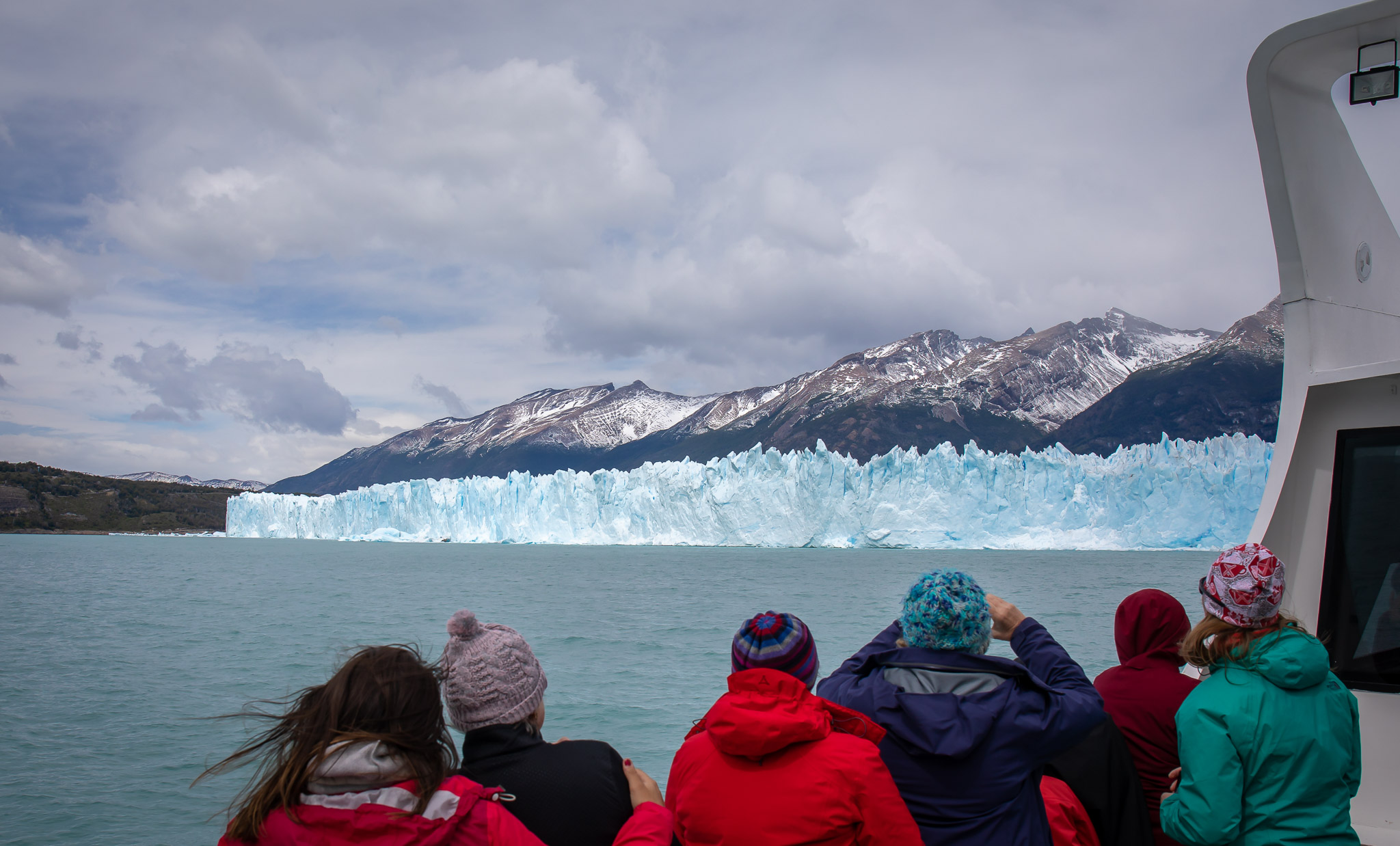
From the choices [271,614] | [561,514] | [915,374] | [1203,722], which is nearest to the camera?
[1203,722]

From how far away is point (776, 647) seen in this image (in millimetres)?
1621

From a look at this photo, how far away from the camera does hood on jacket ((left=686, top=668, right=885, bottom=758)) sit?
4.69 ft

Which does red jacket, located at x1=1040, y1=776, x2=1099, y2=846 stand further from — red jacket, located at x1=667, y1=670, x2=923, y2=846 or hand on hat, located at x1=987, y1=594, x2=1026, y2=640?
red jacket, located at x1=667, y1=670, x2=923, y2=846

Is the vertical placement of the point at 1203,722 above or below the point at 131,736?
above

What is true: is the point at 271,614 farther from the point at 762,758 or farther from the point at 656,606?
the point at 762,758

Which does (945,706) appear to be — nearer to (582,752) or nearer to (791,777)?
(791,777)

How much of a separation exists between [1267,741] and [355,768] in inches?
64.8

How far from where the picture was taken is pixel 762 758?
1498 millimetres

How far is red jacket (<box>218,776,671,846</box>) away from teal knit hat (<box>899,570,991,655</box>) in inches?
31.9

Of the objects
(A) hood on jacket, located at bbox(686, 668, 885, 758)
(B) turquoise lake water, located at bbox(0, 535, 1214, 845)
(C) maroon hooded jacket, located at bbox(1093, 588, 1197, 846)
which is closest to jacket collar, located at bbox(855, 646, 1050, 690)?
(A) hood on jacket, located at bbox(686, 668, 885, 758)

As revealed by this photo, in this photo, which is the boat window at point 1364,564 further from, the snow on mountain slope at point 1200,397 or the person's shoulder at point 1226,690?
the snow on mountain slope at point 1200,397

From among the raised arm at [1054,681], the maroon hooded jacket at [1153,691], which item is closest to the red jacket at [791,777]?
the raised arm at [1054,681]

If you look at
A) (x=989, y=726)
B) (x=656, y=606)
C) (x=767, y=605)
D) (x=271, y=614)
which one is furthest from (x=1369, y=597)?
(x=271, y=614)

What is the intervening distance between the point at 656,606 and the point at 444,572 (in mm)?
14532
